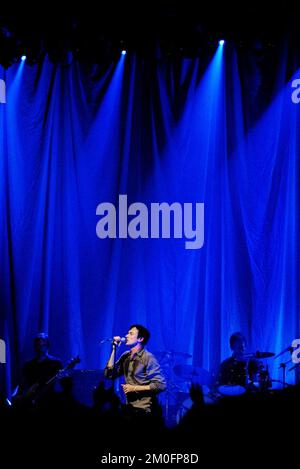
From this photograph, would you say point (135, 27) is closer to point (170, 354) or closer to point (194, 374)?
point (170, 354)

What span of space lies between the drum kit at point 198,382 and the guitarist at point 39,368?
1.07m

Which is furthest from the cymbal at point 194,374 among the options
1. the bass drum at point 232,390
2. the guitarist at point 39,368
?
the guitarist at point 39,368

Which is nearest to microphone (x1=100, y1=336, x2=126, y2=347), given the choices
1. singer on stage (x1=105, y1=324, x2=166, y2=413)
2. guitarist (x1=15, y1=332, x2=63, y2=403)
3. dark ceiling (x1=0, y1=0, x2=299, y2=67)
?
singer on stage (x1=105, y1=324, x2=166, y2=413)

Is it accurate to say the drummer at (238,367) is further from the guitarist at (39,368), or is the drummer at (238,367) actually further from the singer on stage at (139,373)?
the guitarist at (39,368)

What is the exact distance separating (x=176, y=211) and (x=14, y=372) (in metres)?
2.41

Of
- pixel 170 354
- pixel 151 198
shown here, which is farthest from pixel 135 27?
pixel 170 354

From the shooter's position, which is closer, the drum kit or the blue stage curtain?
the drum kit

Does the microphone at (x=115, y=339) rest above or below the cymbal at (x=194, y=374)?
above

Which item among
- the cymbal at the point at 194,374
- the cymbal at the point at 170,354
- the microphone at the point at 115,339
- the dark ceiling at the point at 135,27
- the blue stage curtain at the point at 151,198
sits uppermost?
the dark ceiling at the point at 135,27

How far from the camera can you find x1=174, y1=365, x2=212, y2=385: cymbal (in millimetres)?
5875

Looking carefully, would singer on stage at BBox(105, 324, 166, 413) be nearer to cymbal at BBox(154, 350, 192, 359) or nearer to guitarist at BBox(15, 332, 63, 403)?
cymbal at BBox(154, 350, 192, 359)

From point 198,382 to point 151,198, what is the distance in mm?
2006

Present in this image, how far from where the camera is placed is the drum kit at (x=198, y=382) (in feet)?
19.3

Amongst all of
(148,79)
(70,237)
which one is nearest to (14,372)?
(70,237)
